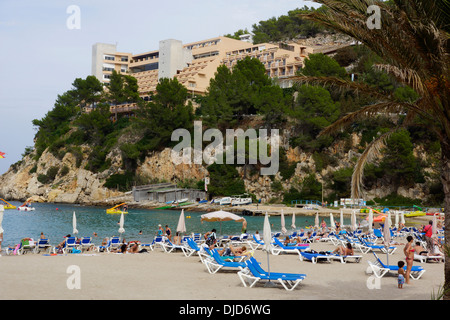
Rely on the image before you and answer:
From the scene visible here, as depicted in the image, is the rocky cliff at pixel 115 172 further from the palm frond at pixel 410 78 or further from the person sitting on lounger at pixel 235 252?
the palm frond at pixel 410 78

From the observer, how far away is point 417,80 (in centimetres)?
801

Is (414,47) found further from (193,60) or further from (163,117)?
(193,60)

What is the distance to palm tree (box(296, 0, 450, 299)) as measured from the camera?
7984 mm

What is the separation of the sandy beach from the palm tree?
2.86 meters

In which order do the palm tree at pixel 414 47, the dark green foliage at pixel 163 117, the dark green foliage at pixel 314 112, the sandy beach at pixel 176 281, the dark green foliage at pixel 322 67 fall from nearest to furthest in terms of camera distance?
1. the palm tree at pixel 414 47
2. the sandy beach at pixel 176 281
3. the dark green foliage at pixel 314 112
4. the dark green foliage at pixel 322 67
5. the dark green foliage at pixel 163 117

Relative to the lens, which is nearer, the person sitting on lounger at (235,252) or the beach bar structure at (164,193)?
the person sitting on lounger at (235,252)

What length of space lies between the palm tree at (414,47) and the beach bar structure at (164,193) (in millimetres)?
55305

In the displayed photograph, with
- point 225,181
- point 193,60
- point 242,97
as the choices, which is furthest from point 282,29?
point 225,181

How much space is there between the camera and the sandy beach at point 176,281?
9719 millimetres

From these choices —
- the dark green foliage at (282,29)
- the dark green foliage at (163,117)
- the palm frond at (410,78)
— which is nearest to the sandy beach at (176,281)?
the palm frond at (410,78)

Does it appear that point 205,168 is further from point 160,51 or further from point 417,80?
point 417,80

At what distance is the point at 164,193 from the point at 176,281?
5407 cm
